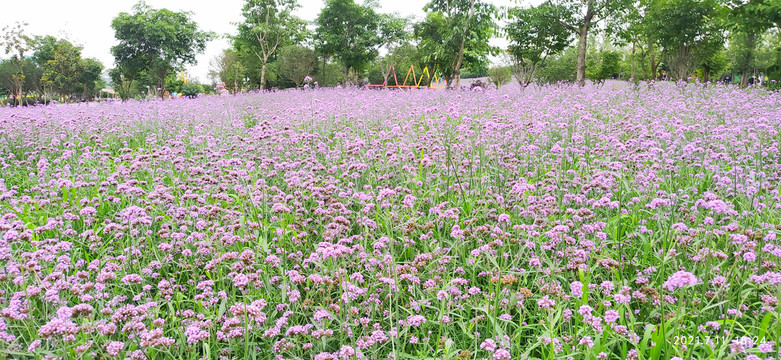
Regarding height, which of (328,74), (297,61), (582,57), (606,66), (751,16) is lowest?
(582,57)

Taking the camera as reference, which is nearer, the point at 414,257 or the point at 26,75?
the point at 414,257

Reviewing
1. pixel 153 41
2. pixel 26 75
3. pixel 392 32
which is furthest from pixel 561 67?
pixel 26 75

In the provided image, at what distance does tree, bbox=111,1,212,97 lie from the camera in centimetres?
4328

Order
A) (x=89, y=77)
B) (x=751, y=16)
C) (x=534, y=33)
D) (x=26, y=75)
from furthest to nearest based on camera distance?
(x=89, y=77), (x=26, y=75), (x=534, y=33), (x=751, y=16)

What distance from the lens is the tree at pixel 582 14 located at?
63.1 ft

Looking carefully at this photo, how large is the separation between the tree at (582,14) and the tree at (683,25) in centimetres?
400

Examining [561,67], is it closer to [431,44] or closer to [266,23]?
[431,44]

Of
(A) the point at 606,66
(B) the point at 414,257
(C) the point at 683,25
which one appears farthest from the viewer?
(A) the point at 606,66

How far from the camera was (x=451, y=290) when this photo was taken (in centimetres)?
259

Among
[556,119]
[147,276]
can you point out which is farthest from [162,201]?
[556,119]

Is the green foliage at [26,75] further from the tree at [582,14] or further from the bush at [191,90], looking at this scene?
the tree at [582,14]

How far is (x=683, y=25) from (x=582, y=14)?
6360 millimetres

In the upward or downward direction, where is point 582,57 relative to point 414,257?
upward

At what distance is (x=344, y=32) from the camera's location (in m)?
40.0
